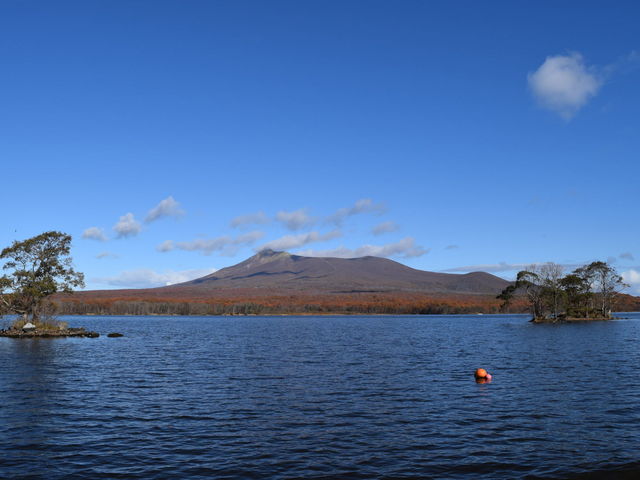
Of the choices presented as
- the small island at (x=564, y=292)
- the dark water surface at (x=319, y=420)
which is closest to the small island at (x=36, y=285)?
the dark water surface at (x=319, y=420)

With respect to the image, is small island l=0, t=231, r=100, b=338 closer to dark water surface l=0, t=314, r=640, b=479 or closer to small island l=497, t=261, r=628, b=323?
dark water surface l=0, t=314, r=640, b=479

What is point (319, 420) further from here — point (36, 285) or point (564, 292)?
point (564, 292)

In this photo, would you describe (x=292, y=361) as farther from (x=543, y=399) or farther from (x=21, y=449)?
(x=21, y=449)

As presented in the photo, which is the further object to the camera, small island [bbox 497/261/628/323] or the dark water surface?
small island [bbox 497/261/628/323]

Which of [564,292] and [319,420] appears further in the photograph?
[564,292]

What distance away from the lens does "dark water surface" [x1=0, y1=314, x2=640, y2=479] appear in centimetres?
2053

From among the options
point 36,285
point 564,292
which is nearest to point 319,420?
point 36,285

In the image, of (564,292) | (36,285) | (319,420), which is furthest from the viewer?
(564,292)

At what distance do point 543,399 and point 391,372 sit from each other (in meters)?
15.2

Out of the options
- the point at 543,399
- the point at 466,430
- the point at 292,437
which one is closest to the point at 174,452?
the point at 292,437

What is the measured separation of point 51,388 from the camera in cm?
3794

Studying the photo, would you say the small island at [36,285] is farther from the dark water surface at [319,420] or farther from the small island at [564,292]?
the small island at [564,292]

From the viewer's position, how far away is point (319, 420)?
1101 inches

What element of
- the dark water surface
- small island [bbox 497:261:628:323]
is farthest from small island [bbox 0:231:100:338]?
small island [bbox 497:261:628:323]
